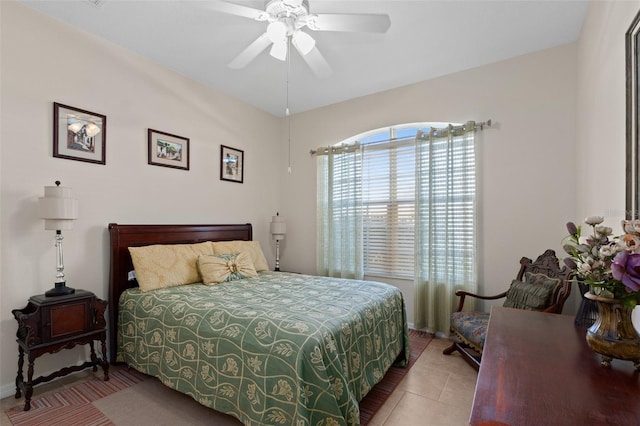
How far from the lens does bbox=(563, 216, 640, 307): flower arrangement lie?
3.02ft

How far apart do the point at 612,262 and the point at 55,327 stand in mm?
3259

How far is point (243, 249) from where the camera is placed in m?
3.74

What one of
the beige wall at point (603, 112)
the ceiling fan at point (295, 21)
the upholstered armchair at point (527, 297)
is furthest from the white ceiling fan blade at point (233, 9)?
the upholstered armchair at point (527, 297)

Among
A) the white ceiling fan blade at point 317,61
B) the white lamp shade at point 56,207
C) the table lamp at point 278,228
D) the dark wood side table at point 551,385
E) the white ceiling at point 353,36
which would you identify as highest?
the white ceiling at point 353,36

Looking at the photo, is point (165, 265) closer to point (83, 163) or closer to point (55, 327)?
point (55, 327)

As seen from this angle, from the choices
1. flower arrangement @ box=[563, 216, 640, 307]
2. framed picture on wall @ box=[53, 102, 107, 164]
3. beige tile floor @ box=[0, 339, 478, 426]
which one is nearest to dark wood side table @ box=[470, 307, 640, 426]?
flower arrangement @ box=[563, 216, 640, 307]

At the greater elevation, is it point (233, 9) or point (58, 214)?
point (233, 9)

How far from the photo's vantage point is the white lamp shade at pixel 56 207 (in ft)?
7.42

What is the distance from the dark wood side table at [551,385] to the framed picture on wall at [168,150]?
3411 mm

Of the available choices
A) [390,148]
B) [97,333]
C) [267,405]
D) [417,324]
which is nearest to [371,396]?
[267,405]

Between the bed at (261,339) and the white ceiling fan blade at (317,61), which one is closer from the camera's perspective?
the bed at (261,339)

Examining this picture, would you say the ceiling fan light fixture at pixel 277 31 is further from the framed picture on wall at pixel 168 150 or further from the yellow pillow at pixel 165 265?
the yellow pillow at pixel 165 265

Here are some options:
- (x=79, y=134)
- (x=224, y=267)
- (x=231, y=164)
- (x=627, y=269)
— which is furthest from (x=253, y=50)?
(x=627, y=269)

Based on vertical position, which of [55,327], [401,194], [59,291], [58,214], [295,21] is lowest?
[55,327]
